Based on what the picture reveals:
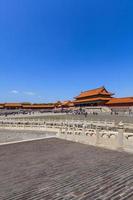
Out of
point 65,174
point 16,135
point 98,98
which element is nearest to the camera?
point 65,174

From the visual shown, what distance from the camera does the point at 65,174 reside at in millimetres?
8234

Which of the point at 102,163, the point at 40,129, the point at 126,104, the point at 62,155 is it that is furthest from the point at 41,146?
the point at 126,104

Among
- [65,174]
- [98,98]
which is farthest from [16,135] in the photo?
[98,98]

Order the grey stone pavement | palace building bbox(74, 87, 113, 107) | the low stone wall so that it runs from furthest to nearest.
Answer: palace building bbox(74, 87, 113, 107) → the low stone wall → the grey stone pavement

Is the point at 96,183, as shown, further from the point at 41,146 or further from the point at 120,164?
the point at 41,146

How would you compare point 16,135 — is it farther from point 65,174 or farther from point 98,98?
point 98,98

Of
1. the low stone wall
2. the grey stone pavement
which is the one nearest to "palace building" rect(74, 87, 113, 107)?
the low stone wall

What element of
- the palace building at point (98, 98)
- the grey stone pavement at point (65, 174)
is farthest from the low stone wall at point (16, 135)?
the palace building at point (98, 98)

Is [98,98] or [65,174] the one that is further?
[98,98]

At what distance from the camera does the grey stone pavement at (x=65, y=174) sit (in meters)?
6.33

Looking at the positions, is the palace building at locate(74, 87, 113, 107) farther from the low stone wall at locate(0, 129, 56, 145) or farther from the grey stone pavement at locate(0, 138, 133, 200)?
the grey stone pavement at locate(0, 138, 133, 200)

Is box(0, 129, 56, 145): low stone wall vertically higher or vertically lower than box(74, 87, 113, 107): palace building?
lower

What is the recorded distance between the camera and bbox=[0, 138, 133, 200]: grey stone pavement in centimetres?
633

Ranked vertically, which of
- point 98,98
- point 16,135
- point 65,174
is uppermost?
point 98,98
